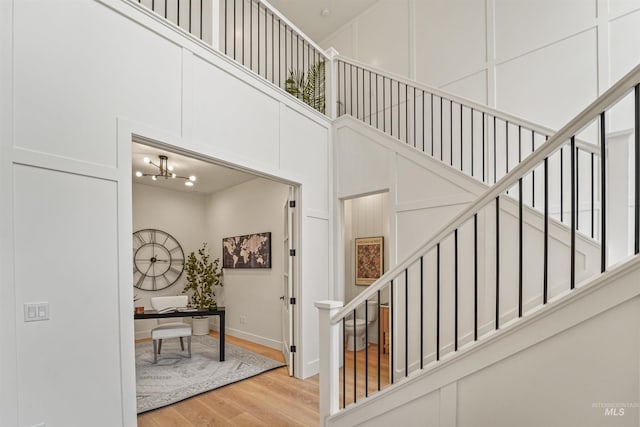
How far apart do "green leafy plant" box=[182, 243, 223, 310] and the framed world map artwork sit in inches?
10.2

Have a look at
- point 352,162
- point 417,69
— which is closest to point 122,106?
point 352,162

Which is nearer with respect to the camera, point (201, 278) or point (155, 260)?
point (155, 260)

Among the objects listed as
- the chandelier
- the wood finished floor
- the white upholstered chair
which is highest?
the chandelier

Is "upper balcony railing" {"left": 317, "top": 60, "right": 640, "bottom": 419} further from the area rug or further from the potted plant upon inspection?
the potted plant

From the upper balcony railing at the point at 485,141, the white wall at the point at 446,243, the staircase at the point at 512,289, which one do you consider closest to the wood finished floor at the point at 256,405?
the staircase at the point at 512,289

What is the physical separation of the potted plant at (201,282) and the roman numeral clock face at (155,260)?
0.26 metres

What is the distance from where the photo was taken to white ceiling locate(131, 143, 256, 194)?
4828mm

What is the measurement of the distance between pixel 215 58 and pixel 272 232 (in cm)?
309

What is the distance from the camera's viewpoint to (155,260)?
6301mm

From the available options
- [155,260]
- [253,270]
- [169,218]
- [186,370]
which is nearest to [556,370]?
[186,370]

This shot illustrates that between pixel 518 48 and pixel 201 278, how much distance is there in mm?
6159

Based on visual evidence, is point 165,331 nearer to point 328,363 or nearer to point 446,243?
point 328,363

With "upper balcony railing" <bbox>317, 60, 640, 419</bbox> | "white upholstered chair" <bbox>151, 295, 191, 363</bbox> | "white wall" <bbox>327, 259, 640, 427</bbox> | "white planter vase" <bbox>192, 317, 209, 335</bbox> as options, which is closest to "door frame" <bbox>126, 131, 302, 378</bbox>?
"upper balcony railing" <bbox>317, 60, 640, 419</bbox>

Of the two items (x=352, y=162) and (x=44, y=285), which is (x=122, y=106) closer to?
(x=44, y=285)
